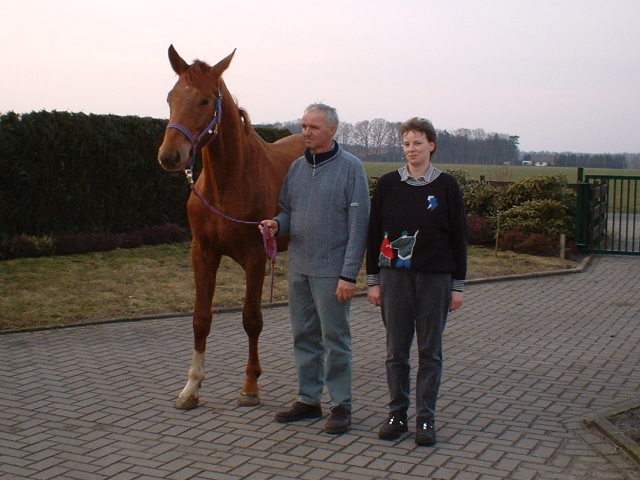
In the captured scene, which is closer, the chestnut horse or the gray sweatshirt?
the gray sweatshirt

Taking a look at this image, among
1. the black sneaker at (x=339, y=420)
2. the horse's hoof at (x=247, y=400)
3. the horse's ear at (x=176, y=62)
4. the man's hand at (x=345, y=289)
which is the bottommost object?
the horse's hoof at (x=247, y=400)

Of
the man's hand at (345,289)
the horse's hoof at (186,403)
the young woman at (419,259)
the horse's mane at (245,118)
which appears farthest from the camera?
the horse's mane at (245,118)

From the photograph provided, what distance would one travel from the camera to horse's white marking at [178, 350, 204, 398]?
589 centimetres

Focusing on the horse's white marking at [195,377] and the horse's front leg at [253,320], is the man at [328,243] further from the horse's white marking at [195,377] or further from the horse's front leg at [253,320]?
the horse's white marking at [195,377]

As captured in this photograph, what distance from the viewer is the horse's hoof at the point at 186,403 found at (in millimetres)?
5820

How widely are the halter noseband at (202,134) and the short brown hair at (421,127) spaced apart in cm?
136

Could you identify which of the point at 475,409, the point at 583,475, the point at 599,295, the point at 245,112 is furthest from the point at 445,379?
the point at 599,295

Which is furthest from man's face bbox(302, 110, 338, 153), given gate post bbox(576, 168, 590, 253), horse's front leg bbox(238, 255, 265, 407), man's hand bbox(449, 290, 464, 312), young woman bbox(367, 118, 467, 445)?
gate post bbox(576, 168, 590, 253)

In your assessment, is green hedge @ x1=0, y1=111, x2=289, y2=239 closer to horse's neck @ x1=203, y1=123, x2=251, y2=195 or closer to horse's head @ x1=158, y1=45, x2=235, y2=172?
horse's neck @ x1=203, y1=123, x2=251, y2=195

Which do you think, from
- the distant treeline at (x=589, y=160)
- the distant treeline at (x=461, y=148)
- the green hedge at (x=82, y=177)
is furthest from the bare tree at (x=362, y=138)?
the distant treeline at (x=589, y=160)

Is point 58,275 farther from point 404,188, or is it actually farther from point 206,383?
point 404,188

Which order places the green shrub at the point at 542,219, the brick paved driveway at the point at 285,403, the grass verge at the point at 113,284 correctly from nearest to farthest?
the brick paved driveway at the point at 285,403 < the grass verge at the point at 113,284 < the green shrub at the point at 542,219

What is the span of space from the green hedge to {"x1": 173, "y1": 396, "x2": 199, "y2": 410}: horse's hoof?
7574mm

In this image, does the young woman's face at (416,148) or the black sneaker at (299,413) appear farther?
the black sneaker at (299,413)
